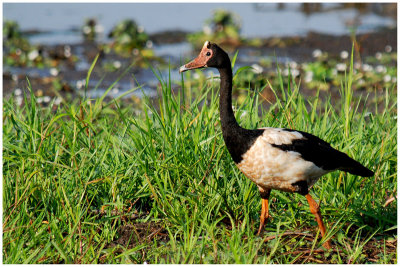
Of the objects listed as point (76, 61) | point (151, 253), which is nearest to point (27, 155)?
point (151, 253)

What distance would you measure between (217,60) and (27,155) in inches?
63.6

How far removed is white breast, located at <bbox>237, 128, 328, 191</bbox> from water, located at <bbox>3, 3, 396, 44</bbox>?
860 cm

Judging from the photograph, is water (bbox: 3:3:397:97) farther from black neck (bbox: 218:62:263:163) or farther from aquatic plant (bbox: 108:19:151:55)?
black neck (bbox: 218:62:263:163)

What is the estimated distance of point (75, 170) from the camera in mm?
4059

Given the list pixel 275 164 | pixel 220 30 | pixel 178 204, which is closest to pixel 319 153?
pixel 275 164

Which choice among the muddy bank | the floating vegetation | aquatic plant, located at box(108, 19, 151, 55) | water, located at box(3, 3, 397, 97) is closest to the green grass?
the muddy bank

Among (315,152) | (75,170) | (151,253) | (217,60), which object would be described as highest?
(217,60)

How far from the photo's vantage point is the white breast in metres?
3.41

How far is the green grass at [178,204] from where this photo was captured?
3.55 meters

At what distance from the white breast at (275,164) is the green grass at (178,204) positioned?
34 centimetres

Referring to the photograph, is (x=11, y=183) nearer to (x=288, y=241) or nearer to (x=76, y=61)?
(x=288, y=241)

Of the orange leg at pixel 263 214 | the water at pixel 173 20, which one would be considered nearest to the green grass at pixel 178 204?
the orange leg at pixel 263 214

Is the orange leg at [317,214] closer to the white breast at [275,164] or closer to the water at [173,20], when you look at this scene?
the white breast at [275,164]

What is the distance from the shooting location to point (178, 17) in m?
14.1
